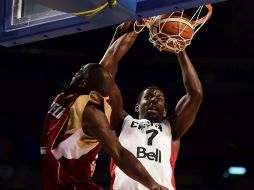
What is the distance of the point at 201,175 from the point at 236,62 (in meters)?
2.48

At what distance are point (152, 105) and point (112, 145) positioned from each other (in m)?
1.41

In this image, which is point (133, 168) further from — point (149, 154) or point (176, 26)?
point (176, 26)

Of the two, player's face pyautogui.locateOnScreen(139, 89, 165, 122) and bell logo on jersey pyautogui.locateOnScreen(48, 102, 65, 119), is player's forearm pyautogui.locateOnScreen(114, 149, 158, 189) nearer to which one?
bell logo on jersey pyautogui.locateOnScreen(48, 102, 65, 119)

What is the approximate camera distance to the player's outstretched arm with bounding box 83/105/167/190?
2.52m

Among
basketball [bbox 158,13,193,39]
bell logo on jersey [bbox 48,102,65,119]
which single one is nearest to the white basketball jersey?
basketball [bbox 158,13,193,39]

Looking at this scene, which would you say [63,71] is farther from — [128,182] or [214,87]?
[128,182]

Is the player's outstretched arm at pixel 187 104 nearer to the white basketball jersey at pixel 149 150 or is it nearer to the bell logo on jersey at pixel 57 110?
the white basketball jersey at pixel 149 150

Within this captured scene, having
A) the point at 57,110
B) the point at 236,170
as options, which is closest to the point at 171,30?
the point at 57,110

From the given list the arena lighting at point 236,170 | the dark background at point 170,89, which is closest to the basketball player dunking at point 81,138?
the dark background at point 170,89

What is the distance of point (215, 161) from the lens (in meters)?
7.87

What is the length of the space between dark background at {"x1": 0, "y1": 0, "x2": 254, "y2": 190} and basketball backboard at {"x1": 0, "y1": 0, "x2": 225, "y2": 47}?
15.1 feet

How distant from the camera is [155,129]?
379 cm

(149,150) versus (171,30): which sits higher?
(171,30)

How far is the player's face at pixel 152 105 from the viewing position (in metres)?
3.90
